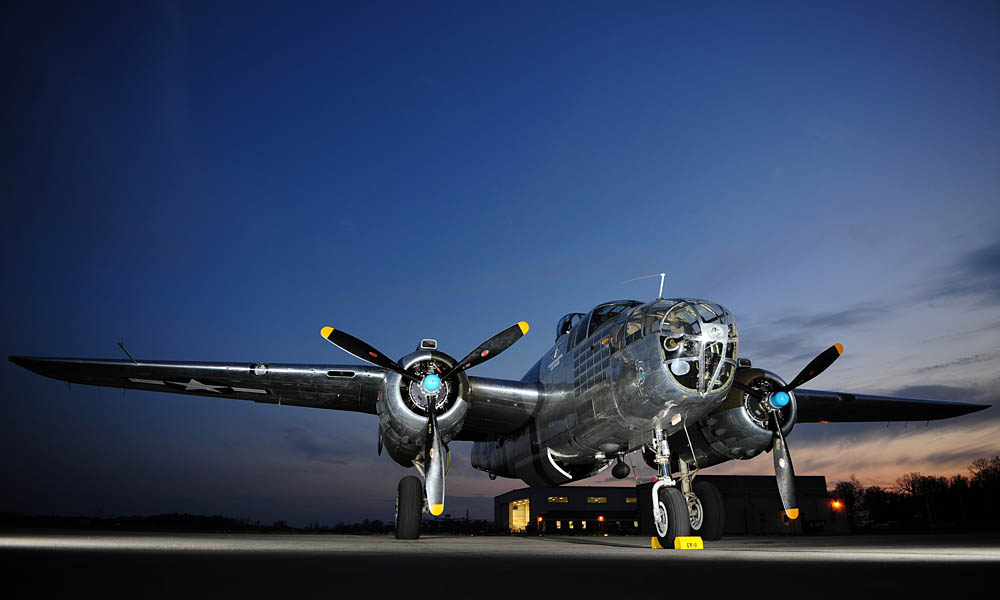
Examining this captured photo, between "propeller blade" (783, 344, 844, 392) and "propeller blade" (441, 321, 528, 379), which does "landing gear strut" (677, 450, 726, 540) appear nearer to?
"propeller blade" (783, 344, 844, 392)

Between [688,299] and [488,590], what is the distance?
7849 millimetres

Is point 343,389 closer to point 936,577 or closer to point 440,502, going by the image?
point 440,502

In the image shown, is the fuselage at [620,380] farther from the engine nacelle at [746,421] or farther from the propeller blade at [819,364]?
the propeller blade at [819,364]

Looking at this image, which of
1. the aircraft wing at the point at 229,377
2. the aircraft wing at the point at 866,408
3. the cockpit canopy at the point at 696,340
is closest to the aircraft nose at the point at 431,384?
the aircraft wing at the point at 229,377

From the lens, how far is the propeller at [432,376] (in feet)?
40.1

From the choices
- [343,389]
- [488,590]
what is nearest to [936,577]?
[488,590]

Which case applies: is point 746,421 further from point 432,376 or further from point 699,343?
point 432,376

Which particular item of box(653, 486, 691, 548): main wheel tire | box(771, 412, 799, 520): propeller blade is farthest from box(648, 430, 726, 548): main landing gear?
box(771, 412, 799, 520): propeller blade

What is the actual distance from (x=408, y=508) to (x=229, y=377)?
5.30 m

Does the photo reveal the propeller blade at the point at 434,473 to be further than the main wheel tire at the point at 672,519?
Yes

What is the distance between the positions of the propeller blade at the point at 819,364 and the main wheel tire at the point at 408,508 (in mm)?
9183

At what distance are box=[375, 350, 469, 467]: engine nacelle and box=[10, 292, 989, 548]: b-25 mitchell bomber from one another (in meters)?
0.03

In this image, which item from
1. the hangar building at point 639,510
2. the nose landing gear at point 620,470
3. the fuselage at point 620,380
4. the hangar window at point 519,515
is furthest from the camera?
the hangar window at point 519,515

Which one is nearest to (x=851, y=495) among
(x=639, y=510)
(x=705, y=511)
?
(x=639, y=510)
